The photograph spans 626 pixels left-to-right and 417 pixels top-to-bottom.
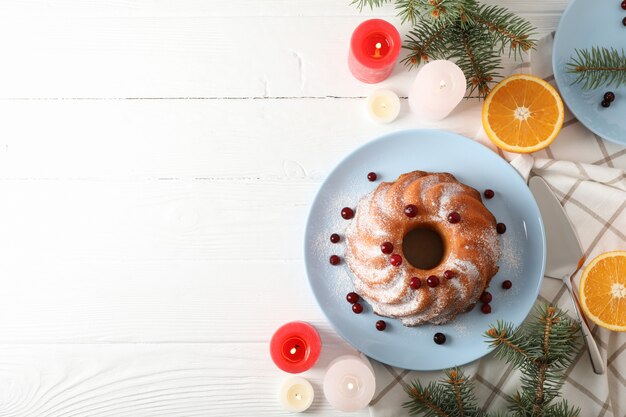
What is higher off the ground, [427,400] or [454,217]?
[454,217]

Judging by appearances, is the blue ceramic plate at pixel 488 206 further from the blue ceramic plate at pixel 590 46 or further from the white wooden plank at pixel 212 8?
the white wooden plank at pixel 212 8

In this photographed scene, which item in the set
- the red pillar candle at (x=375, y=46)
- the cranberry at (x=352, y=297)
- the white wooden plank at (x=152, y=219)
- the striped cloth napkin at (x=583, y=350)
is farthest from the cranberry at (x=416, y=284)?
the red pillar candle at (x=375, y=46)

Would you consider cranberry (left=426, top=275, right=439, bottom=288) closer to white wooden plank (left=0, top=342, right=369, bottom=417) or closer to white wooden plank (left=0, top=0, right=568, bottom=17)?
white wooden plank (left=0, top=342, right=369, bottom=417)

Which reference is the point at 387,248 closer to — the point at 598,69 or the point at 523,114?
the point at 523,114

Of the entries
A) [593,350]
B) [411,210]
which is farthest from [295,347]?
[593,350]

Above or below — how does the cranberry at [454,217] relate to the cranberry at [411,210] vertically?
below

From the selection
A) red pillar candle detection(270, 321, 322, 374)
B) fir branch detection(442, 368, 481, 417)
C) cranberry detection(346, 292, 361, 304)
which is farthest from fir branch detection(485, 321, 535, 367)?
red pillar candle detection(270, 321, 322, 374)
